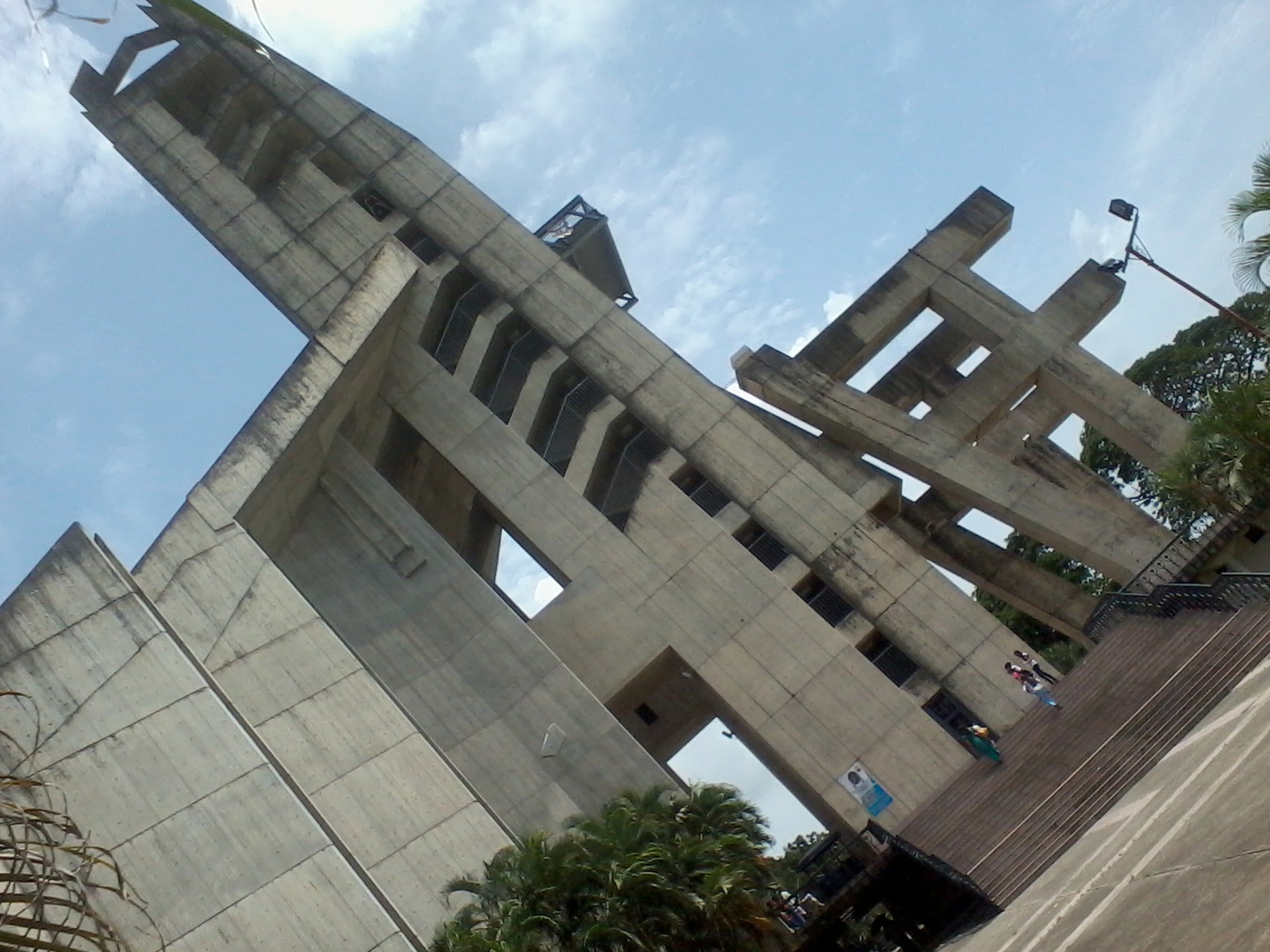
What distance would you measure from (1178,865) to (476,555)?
29164 millimetres

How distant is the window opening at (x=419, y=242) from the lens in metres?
34.0

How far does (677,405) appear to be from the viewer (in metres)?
29.2

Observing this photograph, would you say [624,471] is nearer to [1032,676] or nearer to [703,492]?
[703,492]

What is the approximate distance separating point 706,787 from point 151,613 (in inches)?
410

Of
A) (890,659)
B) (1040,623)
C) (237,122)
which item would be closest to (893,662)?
(890,659)

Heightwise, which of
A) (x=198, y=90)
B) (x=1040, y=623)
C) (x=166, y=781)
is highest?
(x=198, y=90)

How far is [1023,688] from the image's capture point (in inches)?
966

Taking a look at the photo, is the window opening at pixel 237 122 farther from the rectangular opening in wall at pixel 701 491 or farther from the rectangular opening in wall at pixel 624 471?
the rectangular opening in wall at pixel 701 491

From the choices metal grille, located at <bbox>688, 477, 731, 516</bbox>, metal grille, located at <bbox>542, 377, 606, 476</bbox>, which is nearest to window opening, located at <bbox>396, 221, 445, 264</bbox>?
metal grille, located at <bbox>542, 377, 606, 476</bbox>

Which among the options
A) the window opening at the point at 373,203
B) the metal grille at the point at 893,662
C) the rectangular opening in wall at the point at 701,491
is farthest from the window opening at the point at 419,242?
the metal grille at the point at 893,662

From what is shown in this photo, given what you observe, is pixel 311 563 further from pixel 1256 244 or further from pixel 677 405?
pixel 1256 244

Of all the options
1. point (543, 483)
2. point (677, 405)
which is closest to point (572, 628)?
point (543, 483)

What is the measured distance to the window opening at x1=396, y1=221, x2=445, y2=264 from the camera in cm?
3403

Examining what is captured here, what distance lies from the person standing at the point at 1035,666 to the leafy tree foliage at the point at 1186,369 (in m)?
23.0
